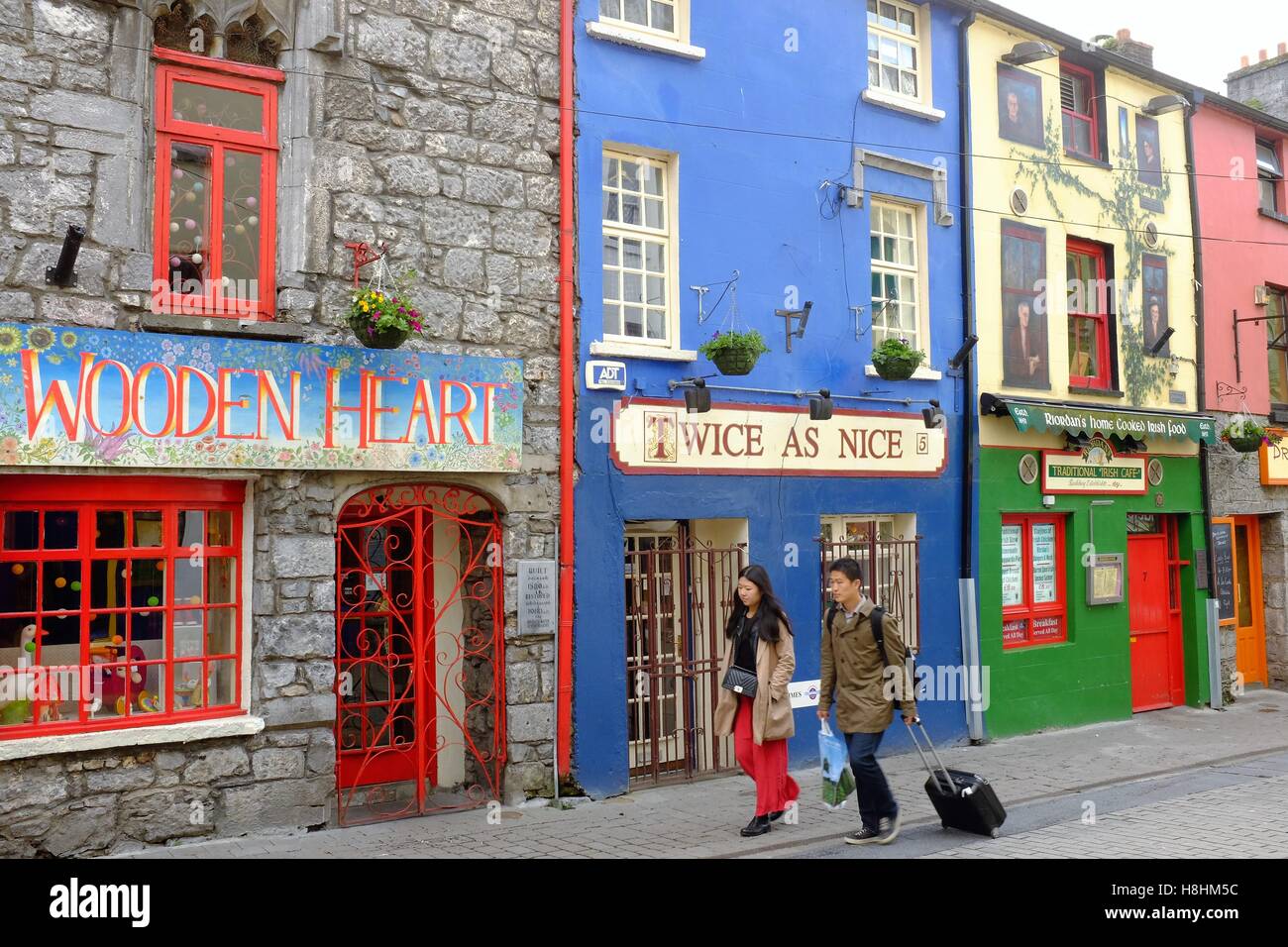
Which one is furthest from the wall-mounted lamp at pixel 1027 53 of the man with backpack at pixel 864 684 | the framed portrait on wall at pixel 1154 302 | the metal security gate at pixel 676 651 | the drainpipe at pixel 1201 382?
the man with backpack at pixel 864 684

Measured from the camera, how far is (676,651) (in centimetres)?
1068

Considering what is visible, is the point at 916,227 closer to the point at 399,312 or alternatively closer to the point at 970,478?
the point at 970,478

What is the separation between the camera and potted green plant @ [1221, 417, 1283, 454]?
15453 mm

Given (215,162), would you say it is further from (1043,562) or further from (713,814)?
(1043,562)

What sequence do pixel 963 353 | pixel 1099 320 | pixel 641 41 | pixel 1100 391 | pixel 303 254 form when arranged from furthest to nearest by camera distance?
pixel 1099 320, pixel 1100 391, pixel 963 353, pixel 641 41, pixel 303 254

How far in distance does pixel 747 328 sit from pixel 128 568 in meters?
5.69

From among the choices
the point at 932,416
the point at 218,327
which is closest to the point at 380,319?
the point at 218,327

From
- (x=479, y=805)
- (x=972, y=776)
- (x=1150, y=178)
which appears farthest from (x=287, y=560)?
(x=1150, y=178)

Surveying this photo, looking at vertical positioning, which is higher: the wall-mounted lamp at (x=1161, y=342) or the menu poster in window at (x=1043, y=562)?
the wall-mounted lamp at (x=1161, y=342)

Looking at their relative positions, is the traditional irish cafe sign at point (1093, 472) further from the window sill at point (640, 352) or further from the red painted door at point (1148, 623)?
the window sill at point (640, 352)

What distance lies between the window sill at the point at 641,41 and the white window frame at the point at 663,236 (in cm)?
88

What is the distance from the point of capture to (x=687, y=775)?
34.3 feet

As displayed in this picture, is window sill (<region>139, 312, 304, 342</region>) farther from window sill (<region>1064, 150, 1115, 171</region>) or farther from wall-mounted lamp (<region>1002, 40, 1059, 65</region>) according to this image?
window sill (<region>1064, 150, 1115, 171</region>)

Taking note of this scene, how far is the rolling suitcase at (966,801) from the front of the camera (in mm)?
8148
